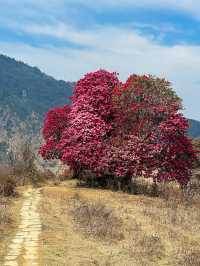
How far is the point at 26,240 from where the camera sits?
17812mm

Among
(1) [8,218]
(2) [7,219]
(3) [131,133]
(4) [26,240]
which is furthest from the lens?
(3) [131,133]

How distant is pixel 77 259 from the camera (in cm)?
1595

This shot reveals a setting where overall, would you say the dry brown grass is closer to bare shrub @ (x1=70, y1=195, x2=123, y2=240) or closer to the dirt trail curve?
the dirt trail curve

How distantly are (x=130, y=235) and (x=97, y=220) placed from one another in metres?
2.35

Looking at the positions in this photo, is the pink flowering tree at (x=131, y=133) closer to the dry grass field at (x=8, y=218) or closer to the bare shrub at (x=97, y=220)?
the dry grass field at (x=8, y=218)

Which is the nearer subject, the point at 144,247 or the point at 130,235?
the point at 144,247

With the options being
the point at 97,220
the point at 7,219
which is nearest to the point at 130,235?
the point at 97,220

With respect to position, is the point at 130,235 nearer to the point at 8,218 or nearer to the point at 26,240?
the point at 26,240

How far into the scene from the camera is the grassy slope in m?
16.4

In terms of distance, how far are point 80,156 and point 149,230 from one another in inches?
519

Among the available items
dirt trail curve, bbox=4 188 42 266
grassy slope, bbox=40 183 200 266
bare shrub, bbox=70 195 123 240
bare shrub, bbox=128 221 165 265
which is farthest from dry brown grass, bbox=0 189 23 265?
bare shrub, bbox=128 221 165 265

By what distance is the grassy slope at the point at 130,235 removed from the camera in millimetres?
16391

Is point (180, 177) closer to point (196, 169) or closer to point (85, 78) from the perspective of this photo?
point (85, 78)

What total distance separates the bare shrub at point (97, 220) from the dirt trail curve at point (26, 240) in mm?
1746
